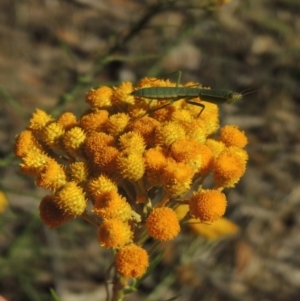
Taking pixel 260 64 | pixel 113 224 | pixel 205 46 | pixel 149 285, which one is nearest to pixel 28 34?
pixel 205 46

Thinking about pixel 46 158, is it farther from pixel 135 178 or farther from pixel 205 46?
pixel 205 46

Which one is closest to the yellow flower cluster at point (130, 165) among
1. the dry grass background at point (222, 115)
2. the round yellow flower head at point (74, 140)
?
the round yellow flower head at point (74, 140)

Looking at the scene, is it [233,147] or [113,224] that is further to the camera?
[233,147]

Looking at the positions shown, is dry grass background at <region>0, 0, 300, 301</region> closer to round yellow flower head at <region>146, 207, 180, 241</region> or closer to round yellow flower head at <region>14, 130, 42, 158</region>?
round yellow flower head at <region>14, 130, 42, 158</region>

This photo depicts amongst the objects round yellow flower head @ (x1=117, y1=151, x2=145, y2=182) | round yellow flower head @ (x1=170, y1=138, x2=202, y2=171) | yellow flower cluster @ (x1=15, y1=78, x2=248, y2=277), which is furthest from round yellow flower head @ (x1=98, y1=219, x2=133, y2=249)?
round yellow flower head @ (x1=170, y1=138, x2=202, y2=171)

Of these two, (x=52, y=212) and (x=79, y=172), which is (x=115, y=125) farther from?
(x=52, y=212)

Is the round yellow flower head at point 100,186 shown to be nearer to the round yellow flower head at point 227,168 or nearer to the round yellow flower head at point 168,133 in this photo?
the round yellow flower head at point 168,133
